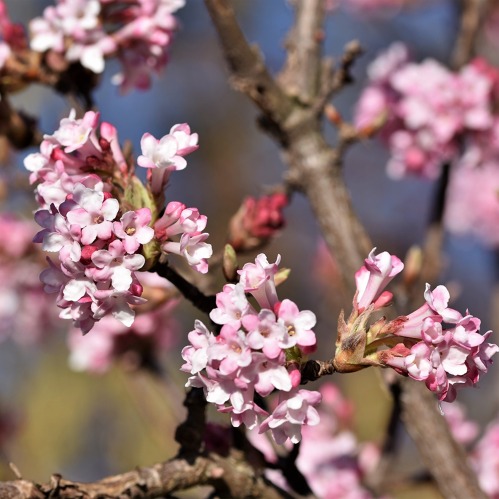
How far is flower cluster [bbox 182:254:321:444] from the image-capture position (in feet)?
3.45

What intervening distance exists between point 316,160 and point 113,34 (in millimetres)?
578

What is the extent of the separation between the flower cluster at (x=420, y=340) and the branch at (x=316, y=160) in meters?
0.63

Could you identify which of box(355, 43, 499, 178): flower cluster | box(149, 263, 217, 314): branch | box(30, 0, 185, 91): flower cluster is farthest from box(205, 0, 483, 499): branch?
box(149, 263, 217, 314): branch

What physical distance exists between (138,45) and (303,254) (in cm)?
682

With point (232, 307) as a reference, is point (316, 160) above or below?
above

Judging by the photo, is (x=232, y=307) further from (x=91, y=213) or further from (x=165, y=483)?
(x=165, y=483)

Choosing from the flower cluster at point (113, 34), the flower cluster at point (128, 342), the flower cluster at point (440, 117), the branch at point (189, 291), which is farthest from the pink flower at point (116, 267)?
the flower cluster at point (128, 342)

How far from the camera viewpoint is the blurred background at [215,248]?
11.3 feet

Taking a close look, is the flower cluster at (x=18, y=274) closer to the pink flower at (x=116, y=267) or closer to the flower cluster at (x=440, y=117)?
the flower cluster at (x=440, y=117)

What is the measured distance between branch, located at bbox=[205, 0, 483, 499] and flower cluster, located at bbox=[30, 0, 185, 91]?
14 centimetres

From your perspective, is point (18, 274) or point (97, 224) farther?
point (18, 274)

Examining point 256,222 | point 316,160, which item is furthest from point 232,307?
point 316,160

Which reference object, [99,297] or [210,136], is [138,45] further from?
[210,136]

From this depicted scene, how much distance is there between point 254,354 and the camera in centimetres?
105
